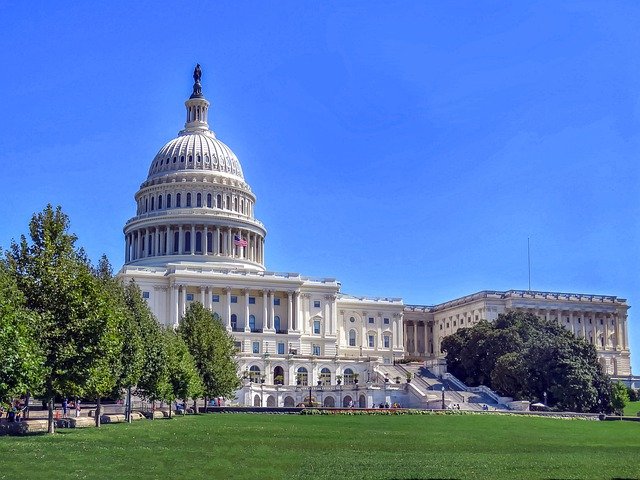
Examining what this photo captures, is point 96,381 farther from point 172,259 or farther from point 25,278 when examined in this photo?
point 172,259

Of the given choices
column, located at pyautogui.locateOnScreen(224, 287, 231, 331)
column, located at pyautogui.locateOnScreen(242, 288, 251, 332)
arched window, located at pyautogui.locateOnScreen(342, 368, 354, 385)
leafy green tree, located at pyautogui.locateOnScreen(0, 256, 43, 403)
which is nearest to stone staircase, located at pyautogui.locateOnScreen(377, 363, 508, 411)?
arched window, located at pyautogui.locateOnScreen(342, 368, 354, 385)

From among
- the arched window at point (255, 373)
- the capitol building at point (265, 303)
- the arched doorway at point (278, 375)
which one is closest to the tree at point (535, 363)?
the capitol building at point (265, 303)

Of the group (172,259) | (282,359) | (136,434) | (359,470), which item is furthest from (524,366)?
(359,470)

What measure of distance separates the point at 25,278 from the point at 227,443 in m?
13.2

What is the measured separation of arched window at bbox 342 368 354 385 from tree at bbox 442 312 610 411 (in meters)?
18.1

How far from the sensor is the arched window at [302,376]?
491 feet

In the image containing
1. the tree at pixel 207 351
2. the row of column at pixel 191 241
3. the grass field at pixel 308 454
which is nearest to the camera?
the grass field at pixel 308 454

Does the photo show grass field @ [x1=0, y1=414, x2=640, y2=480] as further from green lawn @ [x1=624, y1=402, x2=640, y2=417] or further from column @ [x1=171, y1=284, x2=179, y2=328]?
column @ [x1=171, y1=284, x2=179, y2=328]

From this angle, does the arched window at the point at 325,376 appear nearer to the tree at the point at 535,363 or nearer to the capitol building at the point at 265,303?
the capitol building at the point at 265,303

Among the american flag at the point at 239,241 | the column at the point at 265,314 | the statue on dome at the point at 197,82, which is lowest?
the column at the point at 265,314

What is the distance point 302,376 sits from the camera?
150625 millimetres

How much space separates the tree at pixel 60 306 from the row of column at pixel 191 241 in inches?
4701

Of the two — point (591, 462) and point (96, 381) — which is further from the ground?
point (96, 381)

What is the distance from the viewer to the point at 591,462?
130 feet
